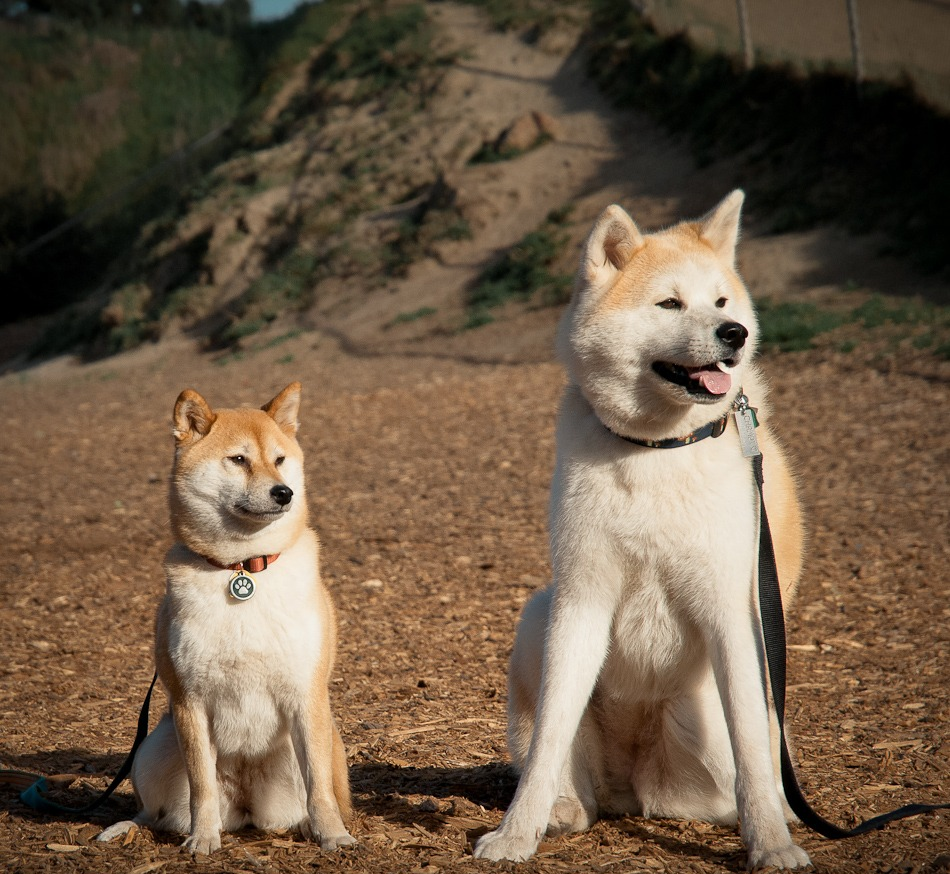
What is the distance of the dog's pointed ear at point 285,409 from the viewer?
3.30m

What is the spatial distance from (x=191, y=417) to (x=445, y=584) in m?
A: 2.88

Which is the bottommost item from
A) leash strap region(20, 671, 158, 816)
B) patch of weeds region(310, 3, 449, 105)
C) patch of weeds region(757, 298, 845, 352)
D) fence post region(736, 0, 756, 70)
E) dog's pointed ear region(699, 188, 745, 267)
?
patch of weeds region(310, 3, 449, 105)

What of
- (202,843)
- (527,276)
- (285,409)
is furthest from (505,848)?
(527,276)

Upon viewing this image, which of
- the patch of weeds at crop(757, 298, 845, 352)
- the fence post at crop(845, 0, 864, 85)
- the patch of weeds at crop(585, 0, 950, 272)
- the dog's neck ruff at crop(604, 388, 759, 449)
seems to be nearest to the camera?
the dog's neck ruff at crop(604, 388, 759, 449)

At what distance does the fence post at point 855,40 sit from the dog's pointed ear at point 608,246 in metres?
13.2

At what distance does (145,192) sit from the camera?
98.4 ft

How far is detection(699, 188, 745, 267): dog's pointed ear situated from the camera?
2.93 meters

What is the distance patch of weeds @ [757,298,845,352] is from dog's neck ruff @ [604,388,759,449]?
25.0 feet

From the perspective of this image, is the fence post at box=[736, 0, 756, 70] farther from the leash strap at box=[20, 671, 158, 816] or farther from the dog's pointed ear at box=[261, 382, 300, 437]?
the leash strap at box=[20, 671, 158, 816]

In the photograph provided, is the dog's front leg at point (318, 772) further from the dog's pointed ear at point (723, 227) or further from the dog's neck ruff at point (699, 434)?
the dog's pointed ear at point (723, 227)

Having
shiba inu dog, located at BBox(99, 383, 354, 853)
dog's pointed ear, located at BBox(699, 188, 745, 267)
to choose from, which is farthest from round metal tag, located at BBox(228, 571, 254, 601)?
dog's pointed ear, located at BBox(699, 188, 745, 267)

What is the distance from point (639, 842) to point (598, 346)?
1.48 metres

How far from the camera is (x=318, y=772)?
283 cm

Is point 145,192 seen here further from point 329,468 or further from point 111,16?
point 329,468
